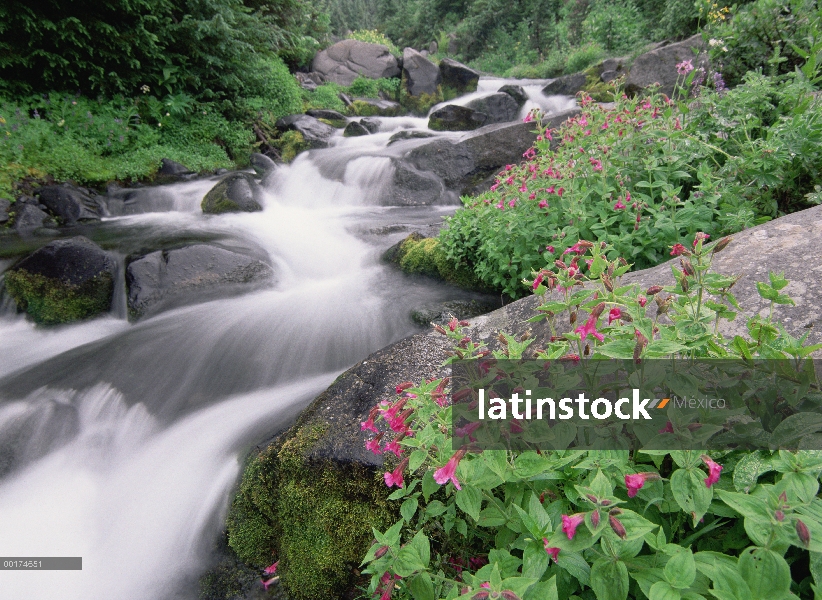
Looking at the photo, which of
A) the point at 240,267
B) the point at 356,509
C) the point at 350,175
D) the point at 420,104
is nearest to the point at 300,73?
the point at 420,104

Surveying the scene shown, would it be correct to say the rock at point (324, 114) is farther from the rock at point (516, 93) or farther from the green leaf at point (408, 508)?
the green leaf at point (408, 508)

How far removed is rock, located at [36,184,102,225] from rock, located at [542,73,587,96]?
12360 mm

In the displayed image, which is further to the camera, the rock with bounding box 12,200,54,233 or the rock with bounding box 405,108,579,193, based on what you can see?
the rock with bounding box 405,108,579,193

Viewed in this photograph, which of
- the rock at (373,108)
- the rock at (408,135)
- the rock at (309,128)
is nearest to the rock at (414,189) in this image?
the rock at (408,135)

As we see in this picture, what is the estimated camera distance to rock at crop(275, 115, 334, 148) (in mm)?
10906

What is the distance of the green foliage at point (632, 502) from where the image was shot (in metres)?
0.92

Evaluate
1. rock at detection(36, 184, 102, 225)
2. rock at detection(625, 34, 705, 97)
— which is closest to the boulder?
rock at detection(625, 34, 705, 97)

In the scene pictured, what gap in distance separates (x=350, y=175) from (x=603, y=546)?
8.61m

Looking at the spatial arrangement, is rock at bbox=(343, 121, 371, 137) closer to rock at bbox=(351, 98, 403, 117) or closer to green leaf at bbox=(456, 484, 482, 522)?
rock at bbox=(351, 98, 403, 117)

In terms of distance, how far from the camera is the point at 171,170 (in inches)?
356

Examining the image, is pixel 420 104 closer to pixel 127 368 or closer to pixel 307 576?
pixel 127 368

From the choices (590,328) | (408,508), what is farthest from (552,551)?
(590,328)

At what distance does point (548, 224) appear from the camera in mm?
3355

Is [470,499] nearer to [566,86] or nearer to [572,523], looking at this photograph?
[572,523]
